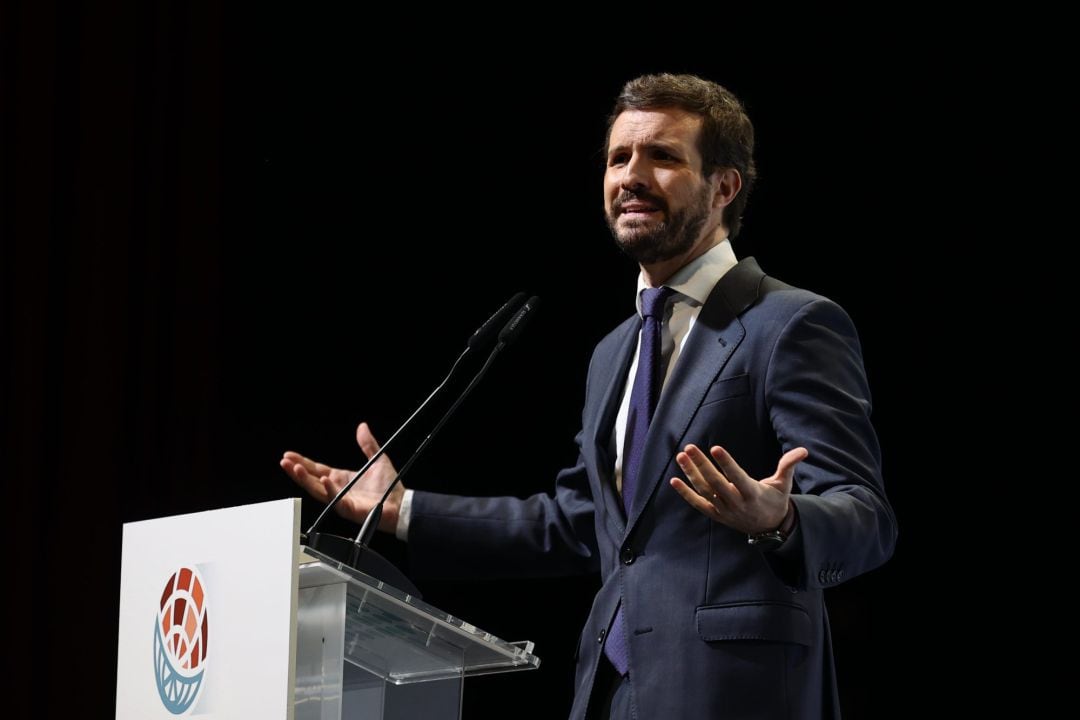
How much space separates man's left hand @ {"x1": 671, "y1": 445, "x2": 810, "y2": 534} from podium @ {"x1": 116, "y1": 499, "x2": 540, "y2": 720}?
32cm

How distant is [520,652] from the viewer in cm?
167

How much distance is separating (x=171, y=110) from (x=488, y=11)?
1.08 m

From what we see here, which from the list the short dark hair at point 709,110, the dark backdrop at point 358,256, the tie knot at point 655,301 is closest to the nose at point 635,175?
the short dark hair at point 709,110

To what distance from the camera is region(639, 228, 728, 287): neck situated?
96.7 inches

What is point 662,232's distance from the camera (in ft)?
7.95

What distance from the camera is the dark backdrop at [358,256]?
3.39 m

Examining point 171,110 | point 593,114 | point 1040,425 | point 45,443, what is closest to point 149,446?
point 45,443

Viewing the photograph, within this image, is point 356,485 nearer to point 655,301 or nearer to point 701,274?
point 655,301

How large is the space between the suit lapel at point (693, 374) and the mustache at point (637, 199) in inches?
9.5

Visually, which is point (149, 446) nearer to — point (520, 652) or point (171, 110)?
point (171, 110)

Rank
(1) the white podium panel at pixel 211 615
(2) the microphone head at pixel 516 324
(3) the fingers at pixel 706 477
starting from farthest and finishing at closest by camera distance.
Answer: (2) the microphone head at pixel 516 324, (3) the fingers at pixel 706 477, (1) the white podium panel at pixel 211 615

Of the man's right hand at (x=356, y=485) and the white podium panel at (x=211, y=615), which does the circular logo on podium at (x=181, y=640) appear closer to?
the white podium panel at (x=211, y=615)

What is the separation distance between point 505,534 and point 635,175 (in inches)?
30.1

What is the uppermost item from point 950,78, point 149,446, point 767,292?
point 950,78
